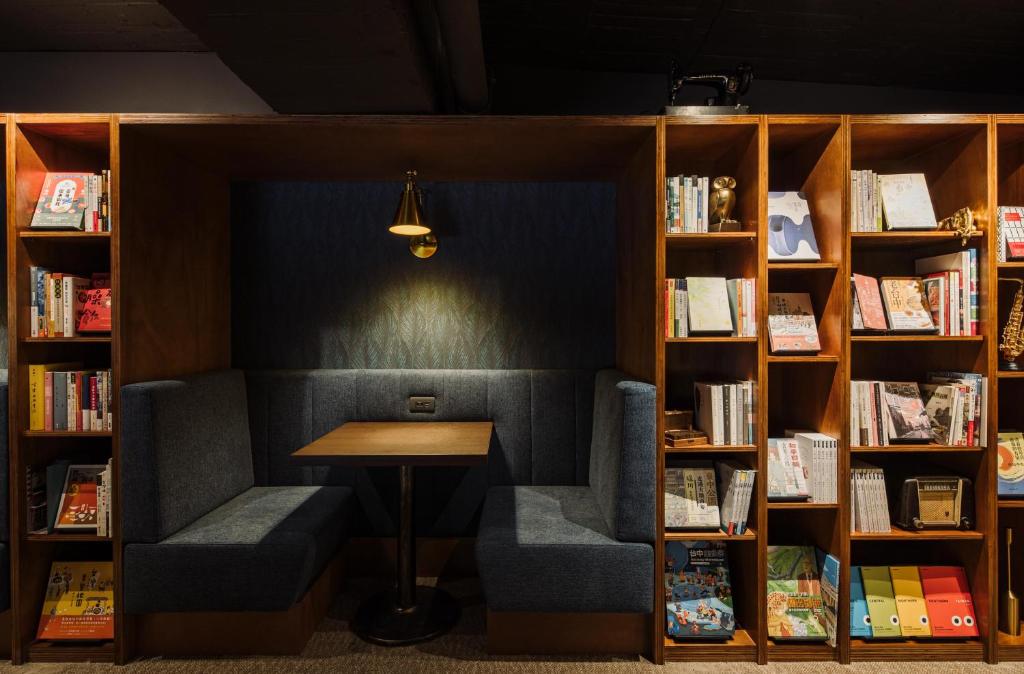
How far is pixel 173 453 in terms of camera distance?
215cm

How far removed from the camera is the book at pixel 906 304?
2160 millimetres

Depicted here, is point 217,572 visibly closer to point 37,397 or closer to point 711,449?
point 37,397

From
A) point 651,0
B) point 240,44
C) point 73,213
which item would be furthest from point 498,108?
point 73,213

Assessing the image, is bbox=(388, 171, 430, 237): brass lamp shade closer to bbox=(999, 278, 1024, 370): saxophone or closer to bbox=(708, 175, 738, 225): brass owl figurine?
bbox=(708, 175, 738, 225): brass owl figurine

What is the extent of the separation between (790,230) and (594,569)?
1.54 m

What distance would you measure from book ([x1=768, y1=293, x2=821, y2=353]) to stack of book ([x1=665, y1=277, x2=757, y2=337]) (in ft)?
0.32

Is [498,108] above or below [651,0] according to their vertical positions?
below

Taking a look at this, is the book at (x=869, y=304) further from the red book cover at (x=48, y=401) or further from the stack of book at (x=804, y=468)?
the red book cover at (x=48, y=401)

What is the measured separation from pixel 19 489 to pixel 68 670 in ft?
2.33

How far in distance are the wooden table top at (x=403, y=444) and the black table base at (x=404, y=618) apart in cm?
74

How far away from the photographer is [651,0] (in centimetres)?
231

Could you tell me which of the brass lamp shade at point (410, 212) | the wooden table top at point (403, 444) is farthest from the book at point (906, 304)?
the brass lamp shade at point (410, 212)

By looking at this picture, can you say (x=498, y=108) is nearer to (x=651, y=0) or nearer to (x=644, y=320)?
(x=651, y=0)

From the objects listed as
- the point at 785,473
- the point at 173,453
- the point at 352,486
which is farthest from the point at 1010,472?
the point at 173,453
